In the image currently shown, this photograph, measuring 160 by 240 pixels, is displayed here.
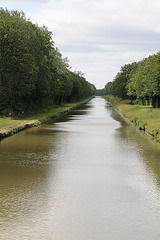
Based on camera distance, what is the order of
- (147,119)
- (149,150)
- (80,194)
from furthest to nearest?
(147,119) → (149,150) → (80,194)

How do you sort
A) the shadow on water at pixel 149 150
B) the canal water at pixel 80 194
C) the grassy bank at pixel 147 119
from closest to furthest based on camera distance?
the canal water at pixel 80 194
the shadow on water at pixel 149 150
the grassy bank at pixel 147 119

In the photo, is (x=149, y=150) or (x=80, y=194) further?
(x=149, y=150)

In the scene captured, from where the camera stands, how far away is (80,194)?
9.31 meters

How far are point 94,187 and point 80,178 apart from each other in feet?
4.05

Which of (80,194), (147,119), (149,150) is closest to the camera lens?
(80,194)

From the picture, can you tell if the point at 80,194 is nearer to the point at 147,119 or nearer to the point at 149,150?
the point at 149,150

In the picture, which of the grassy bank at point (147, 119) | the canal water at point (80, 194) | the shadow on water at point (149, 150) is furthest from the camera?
the grassy bank at point (147, 119)

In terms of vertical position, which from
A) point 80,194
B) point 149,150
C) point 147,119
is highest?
point 147,119

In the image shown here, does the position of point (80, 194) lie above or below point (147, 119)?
below

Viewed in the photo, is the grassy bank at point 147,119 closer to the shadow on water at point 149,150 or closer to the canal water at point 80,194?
the shadow on water at point 149,150

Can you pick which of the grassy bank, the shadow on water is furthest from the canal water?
the grassy bank

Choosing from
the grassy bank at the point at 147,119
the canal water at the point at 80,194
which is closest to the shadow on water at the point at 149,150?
the canal water at the point at 80,194

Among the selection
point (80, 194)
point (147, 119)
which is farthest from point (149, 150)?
point (147, 119)

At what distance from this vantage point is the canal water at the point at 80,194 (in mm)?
6773
